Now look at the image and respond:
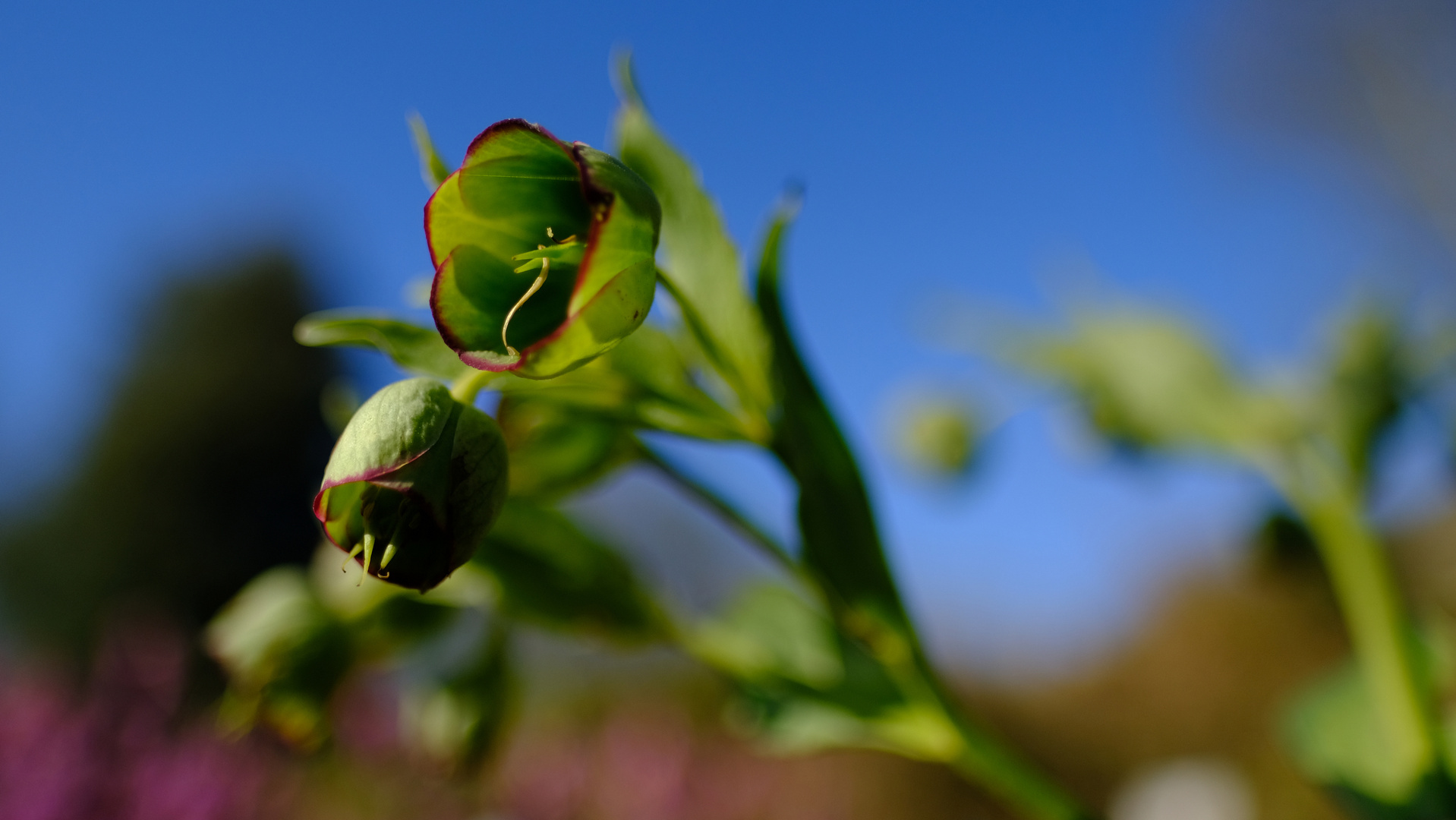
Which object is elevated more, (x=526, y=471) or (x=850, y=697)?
(x=526, y=471)

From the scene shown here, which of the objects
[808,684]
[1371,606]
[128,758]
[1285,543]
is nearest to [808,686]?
[808,684]

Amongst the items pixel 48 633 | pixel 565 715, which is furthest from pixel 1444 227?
pixel 48 633

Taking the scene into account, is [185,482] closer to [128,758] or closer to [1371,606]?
[128,758]

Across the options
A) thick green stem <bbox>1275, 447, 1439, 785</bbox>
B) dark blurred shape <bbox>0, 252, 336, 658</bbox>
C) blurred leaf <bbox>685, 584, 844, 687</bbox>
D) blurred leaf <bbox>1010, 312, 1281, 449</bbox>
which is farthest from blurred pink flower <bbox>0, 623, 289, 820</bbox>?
dark blurred shape <bbox>0, 252, 336, 658</bbox>

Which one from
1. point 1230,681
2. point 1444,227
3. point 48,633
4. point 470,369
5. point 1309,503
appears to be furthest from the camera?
point 48,633

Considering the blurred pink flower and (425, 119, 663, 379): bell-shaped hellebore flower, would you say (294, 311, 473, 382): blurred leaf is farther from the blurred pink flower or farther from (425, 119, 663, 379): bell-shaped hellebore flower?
the blurred pink flower

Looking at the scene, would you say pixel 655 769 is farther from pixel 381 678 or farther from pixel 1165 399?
pixel 1165 399
